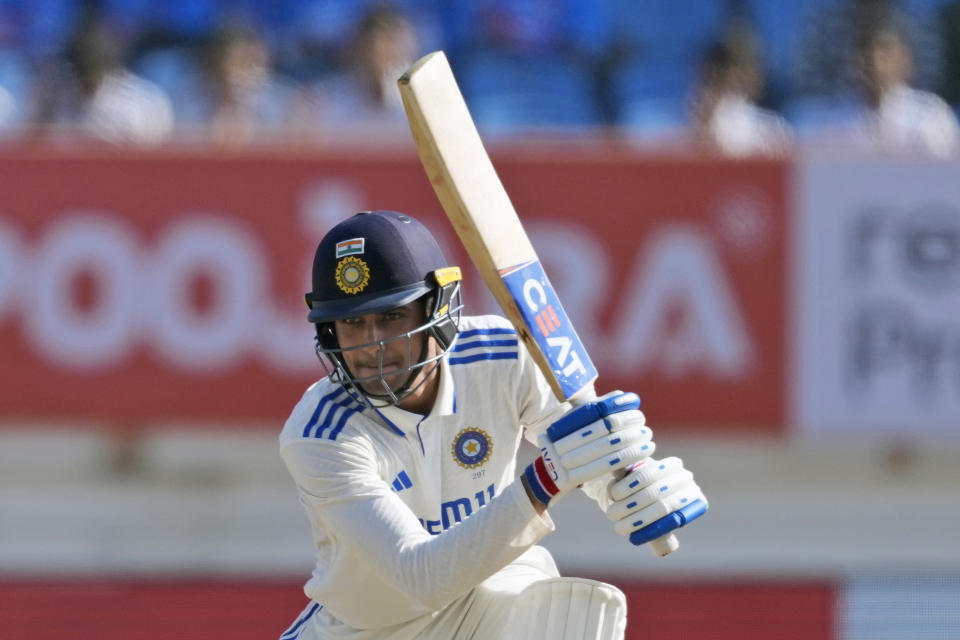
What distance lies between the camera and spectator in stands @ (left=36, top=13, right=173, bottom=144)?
5629mm

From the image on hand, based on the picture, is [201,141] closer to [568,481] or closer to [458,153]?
[458,153]

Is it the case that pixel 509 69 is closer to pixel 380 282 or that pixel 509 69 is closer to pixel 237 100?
pixel 237 100

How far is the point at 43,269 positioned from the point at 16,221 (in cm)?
20

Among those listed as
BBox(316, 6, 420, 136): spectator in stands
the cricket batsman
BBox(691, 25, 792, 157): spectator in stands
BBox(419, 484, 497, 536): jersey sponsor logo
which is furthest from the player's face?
BBox(691, 25, 792, 157): spectator in stands

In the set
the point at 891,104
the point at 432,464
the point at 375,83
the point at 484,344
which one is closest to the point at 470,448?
the point at 432,464

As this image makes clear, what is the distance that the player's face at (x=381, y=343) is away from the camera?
7.91 ft

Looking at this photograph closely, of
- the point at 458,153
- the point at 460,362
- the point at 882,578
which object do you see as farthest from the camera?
the point at 882,578

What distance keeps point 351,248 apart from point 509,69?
4517 millimetres

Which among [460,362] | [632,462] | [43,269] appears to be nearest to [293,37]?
[43,269]

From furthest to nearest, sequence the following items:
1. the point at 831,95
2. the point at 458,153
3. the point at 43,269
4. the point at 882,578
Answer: the point at 831,95, the point at 43,269, the point at 882,578, the point at 458,153

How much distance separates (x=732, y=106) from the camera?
225 inches

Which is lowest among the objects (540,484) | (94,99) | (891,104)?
(540,484)

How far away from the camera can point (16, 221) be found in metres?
5.06

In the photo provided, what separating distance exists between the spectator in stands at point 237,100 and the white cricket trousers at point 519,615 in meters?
2.98
